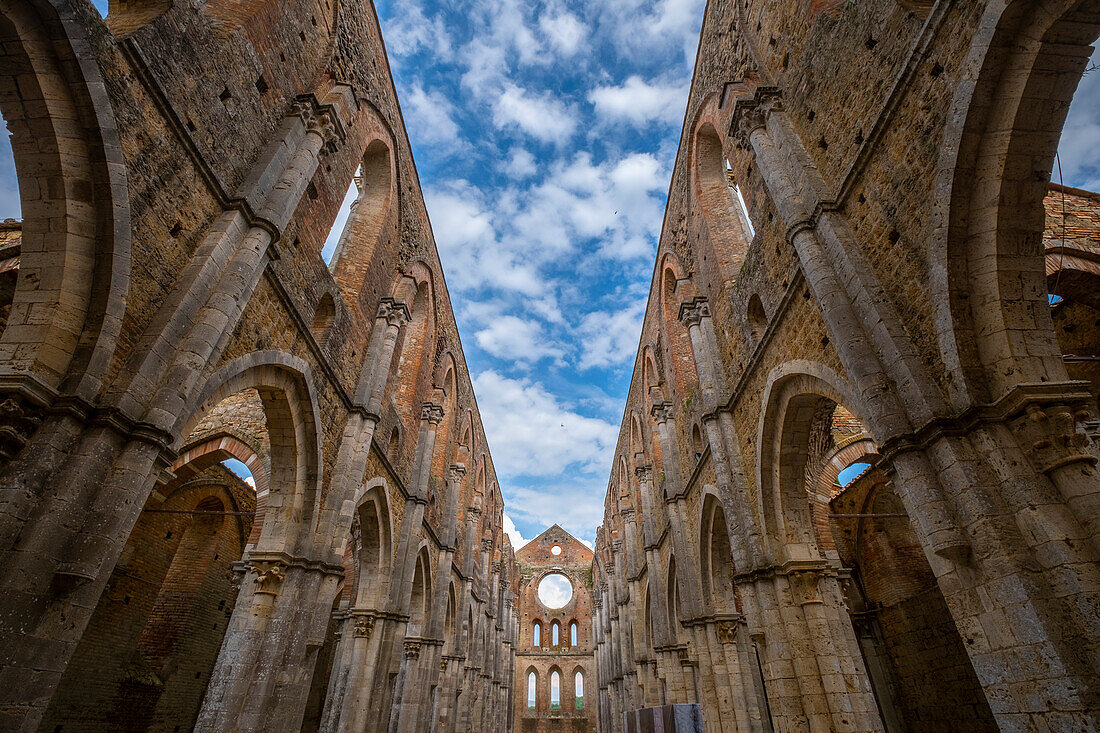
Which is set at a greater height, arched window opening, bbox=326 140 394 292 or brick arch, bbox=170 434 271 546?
arched window opening, bbox=326 140 394 292

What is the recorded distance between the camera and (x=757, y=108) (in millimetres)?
8742

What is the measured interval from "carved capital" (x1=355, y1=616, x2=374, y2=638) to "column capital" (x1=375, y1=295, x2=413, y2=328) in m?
6.49

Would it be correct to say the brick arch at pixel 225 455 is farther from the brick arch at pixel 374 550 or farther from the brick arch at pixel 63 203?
the brick arch at pixel 63 203

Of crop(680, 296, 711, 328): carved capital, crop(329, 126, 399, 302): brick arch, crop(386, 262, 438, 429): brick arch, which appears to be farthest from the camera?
crop(386, 262, 438, 429): brick arch

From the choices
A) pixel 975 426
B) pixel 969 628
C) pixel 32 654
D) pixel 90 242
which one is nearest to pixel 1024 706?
pixel 969 628

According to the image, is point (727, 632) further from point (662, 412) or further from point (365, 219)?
point (365, 219)

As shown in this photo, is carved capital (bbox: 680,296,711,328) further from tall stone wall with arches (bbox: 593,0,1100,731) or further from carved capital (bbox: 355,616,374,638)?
carved capital (bbox: 355,616,374,638)

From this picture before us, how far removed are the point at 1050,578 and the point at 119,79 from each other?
29.8 ft

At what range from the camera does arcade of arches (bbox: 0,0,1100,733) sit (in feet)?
13.6

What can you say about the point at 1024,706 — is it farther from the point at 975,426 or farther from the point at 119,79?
the point at 119,79

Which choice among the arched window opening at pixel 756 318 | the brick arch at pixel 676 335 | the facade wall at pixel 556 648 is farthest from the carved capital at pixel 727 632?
the facade wall at pixel 556 648

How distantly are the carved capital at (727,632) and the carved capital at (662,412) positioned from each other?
19.1 ft

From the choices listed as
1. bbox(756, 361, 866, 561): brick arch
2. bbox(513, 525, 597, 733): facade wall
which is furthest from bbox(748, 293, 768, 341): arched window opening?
bbox(513, 525, 597, 733): facade wall

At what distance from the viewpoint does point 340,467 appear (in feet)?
32.2
